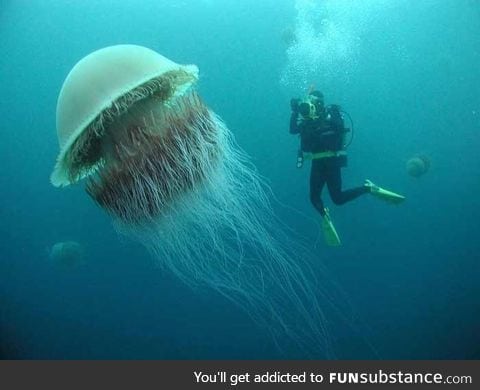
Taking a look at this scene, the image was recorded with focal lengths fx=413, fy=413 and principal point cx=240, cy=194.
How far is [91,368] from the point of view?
288 cm

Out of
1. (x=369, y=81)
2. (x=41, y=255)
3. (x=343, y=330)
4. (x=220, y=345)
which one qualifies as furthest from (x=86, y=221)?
(x=369, y=81)

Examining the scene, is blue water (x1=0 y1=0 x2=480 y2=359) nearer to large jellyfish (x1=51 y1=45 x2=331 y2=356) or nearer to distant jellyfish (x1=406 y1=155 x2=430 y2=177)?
distant jellyfish (x1=406 y1=155 x2=430 y2=177)

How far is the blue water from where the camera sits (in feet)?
39.7

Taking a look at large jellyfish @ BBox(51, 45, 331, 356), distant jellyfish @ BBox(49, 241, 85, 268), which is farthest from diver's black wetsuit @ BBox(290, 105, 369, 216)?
distant jellyfish @ BBox(49, 241, 85, 268)

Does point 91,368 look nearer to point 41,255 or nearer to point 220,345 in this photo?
point 220,345

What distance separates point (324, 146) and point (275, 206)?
9091 mm

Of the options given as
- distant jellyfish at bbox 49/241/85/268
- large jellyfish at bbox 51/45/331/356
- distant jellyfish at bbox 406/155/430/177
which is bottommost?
large jellyfish at bbox 51/45/331/356

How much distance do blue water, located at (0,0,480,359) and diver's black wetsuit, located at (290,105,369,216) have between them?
17.0 feet

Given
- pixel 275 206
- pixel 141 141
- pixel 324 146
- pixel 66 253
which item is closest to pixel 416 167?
pixel 275 206

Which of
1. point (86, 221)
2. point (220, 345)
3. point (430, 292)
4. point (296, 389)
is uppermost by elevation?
point (86, 221)

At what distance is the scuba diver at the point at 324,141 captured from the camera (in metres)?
5.46

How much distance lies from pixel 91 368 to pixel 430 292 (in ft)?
40.3

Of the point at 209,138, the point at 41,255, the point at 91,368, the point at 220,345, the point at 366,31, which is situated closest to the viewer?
the point at 91,368

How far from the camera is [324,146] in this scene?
561 centimetres
